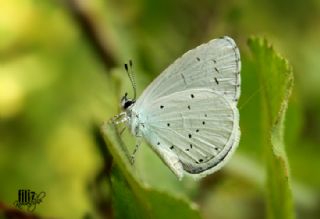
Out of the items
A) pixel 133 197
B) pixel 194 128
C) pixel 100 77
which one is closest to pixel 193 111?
pixel 194 128

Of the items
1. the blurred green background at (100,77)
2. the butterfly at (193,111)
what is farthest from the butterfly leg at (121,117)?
the blurred green background at (100,77)

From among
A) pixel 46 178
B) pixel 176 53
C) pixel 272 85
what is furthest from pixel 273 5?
pixel 272 85

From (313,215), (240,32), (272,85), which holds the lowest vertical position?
(313,215)

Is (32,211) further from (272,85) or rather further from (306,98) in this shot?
(306,98)
